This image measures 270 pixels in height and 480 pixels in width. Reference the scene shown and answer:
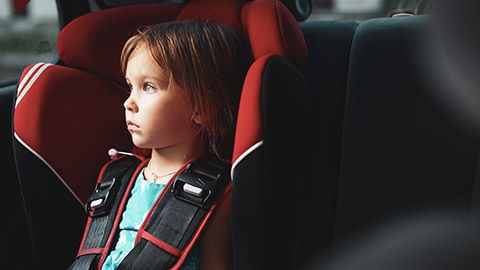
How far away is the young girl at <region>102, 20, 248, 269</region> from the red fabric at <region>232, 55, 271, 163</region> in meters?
0.14

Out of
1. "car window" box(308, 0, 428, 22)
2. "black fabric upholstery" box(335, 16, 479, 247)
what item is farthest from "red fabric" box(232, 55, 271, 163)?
"car window" box(308, 0, 428, 22)

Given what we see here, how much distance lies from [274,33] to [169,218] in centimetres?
A: 50

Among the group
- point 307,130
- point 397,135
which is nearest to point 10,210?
point 307,130

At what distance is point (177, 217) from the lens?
104 cm

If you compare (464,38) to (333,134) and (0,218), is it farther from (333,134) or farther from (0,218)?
(0,218)

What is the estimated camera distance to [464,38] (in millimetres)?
993

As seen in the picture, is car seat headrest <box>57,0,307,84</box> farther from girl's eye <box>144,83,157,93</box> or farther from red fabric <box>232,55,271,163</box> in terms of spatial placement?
girl's eye <box>144,83,157,93</box>

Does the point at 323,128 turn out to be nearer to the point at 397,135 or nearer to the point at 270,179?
the point at 397,135

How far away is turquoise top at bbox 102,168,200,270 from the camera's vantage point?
1.05m

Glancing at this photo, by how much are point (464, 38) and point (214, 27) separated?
584 millimetres

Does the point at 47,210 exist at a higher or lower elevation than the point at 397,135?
lower

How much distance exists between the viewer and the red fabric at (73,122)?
120cm

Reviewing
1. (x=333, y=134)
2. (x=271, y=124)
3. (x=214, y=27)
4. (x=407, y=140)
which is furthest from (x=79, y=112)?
(x=407, y=140)

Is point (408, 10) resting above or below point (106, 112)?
above
